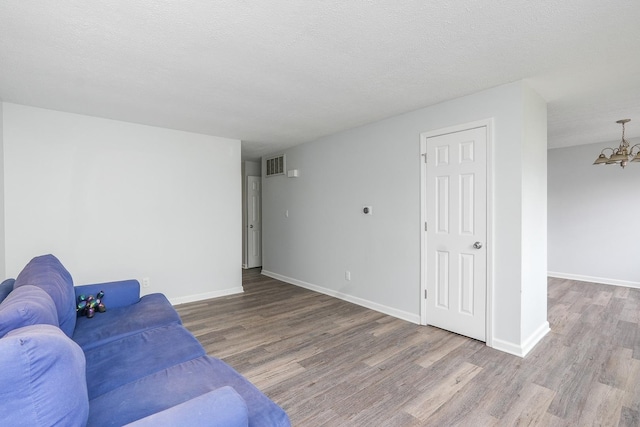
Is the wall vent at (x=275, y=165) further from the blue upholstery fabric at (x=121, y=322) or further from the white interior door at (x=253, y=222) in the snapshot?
the blue upholstery fabric at (x=121, y=322)

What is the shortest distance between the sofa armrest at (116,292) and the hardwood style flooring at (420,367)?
813 millimetres

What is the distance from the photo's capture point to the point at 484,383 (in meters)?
2.27

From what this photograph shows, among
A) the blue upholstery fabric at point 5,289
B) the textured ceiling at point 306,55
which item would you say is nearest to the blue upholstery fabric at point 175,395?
the blue upholstery fabric at point 5,289

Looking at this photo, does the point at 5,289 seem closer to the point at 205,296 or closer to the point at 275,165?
the point at 205,296

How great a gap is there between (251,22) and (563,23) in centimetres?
192

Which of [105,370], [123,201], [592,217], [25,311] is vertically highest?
[123,201]

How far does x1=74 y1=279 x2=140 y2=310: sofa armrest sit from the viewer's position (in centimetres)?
261

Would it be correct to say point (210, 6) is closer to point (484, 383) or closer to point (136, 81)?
point (136, 81)

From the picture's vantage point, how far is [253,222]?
6.92 metres

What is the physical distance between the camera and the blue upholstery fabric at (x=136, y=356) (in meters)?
1.57

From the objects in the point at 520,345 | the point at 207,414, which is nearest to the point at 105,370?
the point at 207,414

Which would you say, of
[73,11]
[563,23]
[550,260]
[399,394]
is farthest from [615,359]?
[73,11]

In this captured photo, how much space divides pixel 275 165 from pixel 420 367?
4.39 meters

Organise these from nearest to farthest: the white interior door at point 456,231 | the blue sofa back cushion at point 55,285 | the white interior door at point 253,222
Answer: the blue sofa back cushion at point 55,285 → the white interior door at point 456,231 → the white interior door at point 253,222
